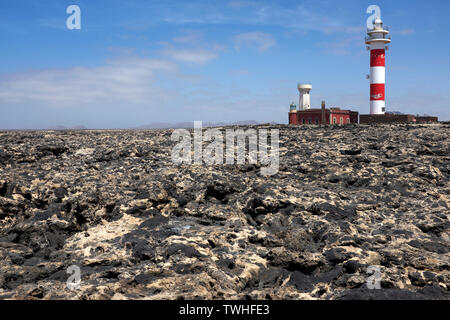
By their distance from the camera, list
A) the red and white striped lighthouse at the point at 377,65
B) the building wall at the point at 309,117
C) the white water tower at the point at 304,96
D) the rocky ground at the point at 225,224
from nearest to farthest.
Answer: the rocky ground at the point at 225,224 → the red and white striped lighthouse at the point at 377,65 → the building wall at the point at 309,117 → the white water tower at the point at 304,96

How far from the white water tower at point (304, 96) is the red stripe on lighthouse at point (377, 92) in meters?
14.3

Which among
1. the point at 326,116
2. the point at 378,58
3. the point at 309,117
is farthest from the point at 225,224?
the point at 309,117

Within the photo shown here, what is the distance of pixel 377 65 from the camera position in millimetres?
44188

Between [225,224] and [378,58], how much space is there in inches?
1797

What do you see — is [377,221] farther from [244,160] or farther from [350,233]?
[244,160]

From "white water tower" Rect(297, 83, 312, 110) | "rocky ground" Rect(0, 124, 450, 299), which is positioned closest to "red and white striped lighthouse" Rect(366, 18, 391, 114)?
"white water tower" Rect(297, 83, 312, 110)

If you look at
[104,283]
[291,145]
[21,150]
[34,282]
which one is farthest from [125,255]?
[291,145]

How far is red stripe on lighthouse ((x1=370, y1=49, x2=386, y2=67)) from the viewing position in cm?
4431

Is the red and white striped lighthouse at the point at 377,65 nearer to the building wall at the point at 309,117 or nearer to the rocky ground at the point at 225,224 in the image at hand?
the building wall at the point at 309,117

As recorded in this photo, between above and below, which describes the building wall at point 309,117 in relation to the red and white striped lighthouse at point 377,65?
below

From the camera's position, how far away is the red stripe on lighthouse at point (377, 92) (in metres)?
43.4

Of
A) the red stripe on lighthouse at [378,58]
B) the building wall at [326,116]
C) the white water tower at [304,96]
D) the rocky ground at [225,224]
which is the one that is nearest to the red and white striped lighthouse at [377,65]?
the red stripe on lighthouse at [378,58]

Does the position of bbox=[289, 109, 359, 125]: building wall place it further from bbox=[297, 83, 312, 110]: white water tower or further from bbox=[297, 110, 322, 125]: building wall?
bbox=[297, 83, 312, 110]: white water tower

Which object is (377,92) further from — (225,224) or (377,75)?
(225,224)
